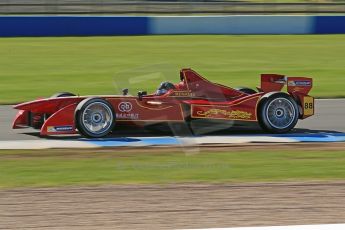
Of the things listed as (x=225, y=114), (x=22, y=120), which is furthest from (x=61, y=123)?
(x=225, y=114)

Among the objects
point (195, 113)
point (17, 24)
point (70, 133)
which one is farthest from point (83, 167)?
point (17, 24)

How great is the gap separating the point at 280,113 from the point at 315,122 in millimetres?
1450

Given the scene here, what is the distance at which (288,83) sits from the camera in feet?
37.3

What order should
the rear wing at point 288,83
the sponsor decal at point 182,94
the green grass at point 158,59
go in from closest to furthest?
the sponsor decal at point 182,94
the rear wing at point 288,83
the green grass at point 158,59

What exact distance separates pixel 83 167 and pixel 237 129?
11.3ft

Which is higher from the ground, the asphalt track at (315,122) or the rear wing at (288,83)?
the rear wing at (288,83)

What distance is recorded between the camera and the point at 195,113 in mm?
10906

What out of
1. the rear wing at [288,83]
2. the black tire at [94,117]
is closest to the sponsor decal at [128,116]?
the black tire at [94,117]

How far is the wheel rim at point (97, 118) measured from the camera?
10.5 metres

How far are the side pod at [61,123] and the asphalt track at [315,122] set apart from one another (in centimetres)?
41

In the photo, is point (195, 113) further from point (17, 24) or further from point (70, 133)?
point (17, 24)

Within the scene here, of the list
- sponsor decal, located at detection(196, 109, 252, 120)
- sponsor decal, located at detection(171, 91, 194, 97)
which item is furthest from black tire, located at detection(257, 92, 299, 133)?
sponsor decal, located at detection(171, 91, 194, 97)

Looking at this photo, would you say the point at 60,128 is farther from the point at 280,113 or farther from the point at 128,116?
the point at 280,113

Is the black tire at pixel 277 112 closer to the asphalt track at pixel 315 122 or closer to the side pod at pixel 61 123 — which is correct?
the asphalt track at pixel 315 122
